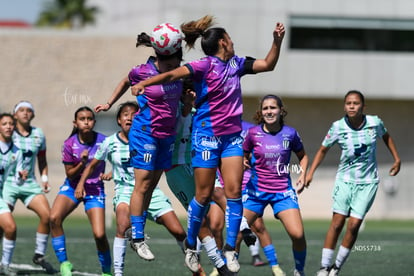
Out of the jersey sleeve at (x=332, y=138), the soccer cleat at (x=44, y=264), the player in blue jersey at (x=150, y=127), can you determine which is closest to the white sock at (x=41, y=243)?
the soccer cleat at (x=44, y=264)

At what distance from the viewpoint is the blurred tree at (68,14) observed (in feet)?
198

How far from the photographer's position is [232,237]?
9055mm

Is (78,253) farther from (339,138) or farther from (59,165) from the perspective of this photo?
(59,165)

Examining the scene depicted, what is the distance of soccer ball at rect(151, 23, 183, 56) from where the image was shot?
8977mm

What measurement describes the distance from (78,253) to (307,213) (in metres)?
16.1

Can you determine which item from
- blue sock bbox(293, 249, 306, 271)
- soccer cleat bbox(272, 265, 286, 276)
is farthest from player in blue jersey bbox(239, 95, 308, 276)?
soccer cleat bbox(272, 265, 286, 276)

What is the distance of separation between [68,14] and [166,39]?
53362mm

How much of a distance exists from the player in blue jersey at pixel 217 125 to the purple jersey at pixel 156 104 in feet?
1.12

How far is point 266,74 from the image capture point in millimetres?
34312

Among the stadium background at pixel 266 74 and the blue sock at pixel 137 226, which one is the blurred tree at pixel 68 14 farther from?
the blue sock at pixel 137 226

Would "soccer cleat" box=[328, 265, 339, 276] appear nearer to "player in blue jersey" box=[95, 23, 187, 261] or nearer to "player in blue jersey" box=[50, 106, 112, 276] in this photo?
"player in blue jersey" box=[95, 23, 187, 261]

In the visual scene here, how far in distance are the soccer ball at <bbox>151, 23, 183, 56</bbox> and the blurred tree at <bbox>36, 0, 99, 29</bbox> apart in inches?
1998

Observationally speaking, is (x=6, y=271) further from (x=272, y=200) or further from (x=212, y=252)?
(x=212, y=252)

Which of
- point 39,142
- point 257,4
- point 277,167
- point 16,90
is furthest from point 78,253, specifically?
point 257,4
